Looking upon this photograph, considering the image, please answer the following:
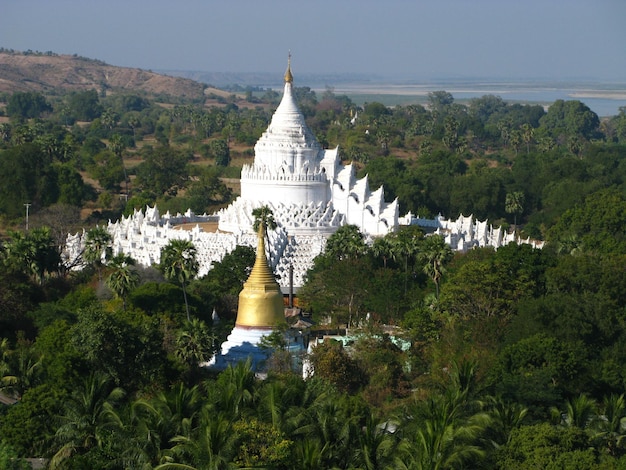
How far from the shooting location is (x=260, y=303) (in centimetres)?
6366

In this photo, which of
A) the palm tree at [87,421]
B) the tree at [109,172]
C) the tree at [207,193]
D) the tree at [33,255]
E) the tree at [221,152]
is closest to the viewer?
the palm tree at [87,421]

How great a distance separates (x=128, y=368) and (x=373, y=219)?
1418 inches

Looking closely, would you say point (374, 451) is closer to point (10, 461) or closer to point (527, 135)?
point (10, 461)

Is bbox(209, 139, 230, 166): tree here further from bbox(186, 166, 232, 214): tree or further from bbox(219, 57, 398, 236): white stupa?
bbox(219, 57, 398, 236): white stupa

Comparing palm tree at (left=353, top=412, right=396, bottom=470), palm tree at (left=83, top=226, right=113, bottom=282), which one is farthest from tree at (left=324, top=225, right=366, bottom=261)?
palm tree at (left=353, top=412, right=396, bottom=470)

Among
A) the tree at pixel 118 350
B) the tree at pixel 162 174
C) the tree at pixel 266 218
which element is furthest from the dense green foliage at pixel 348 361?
the tree at pixel 162 174

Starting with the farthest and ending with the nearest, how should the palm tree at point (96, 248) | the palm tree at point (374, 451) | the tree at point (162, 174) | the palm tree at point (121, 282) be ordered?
the tree at point (162, 174), the palm tree at point (96, 248), the palm tree at point (121, 282), the palm tree at point (374, 451)

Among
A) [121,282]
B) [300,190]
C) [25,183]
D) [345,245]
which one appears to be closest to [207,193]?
[25,183]

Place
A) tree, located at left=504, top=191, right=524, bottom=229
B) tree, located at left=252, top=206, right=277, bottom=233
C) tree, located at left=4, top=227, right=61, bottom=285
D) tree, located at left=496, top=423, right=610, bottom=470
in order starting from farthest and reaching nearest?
tree, located at left=504, top=191, right=524, bottom=229 < tree, located at left=252, top=206, right=277, bottom=233 < tree, located at left=4, top=227, right=61, bottom=285 < tree, located at left=496, top=423, right=610, bottom=470

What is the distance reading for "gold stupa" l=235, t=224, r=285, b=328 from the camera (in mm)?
63375

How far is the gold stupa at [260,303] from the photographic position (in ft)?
208

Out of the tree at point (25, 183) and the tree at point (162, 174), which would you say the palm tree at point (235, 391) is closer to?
the tree at point (25, 183)

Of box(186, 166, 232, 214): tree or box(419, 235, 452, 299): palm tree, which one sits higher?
box(419, 235, 452, 299): palm tree

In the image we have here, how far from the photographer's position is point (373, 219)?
92062 millimetres
